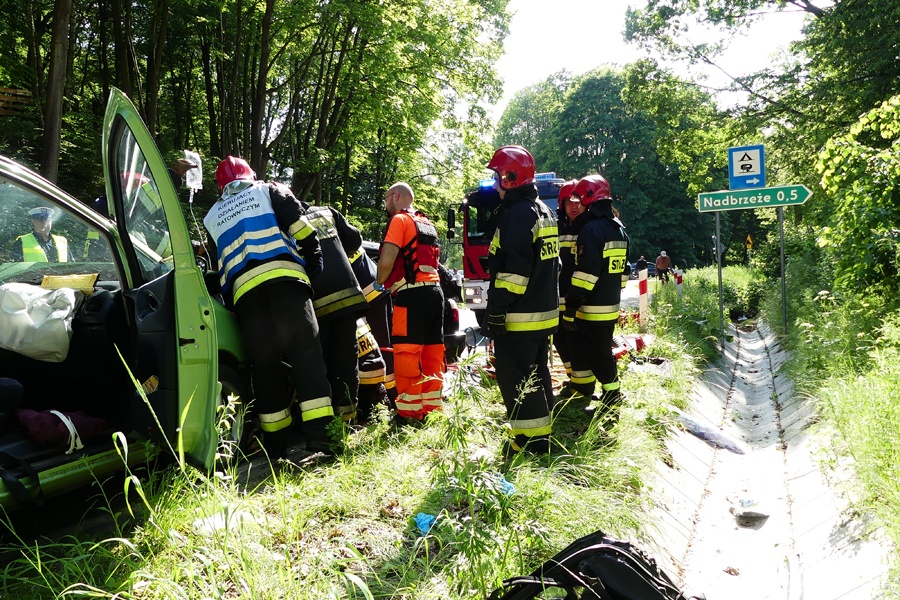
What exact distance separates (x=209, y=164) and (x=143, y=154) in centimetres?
1177

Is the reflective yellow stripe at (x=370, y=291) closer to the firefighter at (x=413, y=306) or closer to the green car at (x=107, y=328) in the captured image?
the firefighter at (x=413, y=306)

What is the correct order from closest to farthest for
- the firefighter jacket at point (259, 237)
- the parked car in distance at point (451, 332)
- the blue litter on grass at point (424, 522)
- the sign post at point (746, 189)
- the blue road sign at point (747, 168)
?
the blue litter on grass at point (424, 522) → the firefighter jacket at point (259, 237) → the parked car in distance at point (451, 332) → the sign post at point (746, 189) → the blue road sign at point (747, 168)

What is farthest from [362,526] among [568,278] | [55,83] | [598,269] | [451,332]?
[55,83]

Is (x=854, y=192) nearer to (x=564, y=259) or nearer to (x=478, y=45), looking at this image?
(x=564, y=259)

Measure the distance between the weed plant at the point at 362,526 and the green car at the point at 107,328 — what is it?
320 millimetres

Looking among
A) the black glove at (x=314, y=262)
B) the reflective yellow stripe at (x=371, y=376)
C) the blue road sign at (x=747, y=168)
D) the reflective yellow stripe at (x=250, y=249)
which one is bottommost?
the reflective yellow stripe at (x=371, y=376)

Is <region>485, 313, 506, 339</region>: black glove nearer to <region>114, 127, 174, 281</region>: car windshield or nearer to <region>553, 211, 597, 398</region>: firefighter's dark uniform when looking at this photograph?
<region>553, 211, 597, 398</region>: firefighter's dark uniform

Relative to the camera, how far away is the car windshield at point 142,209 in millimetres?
3611

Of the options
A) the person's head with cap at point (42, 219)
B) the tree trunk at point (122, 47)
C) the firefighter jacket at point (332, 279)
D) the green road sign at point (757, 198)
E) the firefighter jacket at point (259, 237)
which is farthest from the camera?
the tree trunk at point (122, 47)

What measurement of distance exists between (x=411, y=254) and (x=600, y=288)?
5.39ft

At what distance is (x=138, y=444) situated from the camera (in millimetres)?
3562

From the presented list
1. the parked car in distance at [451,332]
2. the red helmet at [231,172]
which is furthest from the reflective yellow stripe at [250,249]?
the parked car in distance at [451,332]

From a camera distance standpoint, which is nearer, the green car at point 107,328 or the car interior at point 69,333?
the green car at point 107,328

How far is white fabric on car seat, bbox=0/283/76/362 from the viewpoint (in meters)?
3.49
